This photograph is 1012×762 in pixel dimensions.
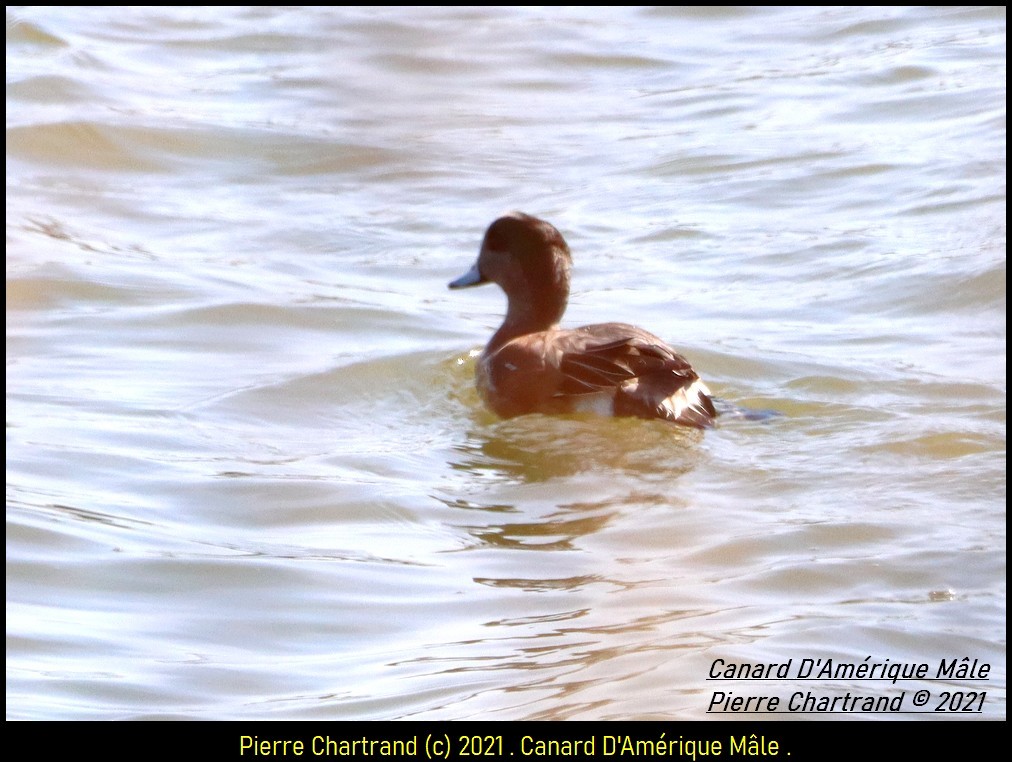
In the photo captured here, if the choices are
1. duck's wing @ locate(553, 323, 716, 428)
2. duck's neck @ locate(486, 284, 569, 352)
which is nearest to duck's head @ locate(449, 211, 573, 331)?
duck's neck @ locate(486, 284, 569, 352)

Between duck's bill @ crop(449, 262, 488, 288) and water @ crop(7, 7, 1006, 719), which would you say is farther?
duck's bill @ crop(449, 262, 488, 288)

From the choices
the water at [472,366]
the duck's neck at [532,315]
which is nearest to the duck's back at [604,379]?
the water at [472,366]

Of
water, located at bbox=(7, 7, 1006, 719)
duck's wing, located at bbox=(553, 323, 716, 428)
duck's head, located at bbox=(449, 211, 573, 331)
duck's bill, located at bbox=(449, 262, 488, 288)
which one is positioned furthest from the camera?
duck's bill, located at bbox=(449, 262, 488, 288)

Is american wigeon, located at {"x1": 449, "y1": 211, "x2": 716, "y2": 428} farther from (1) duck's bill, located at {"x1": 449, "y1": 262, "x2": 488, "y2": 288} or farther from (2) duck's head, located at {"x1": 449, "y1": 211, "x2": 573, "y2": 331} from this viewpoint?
(1) duck's bill, located at {"x1": 449, "y1": 262, "x2": 488, "y2": 288}

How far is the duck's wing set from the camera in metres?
6.72

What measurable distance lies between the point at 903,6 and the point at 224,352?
9.27 metres

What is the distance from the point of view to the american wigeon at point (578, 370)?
265 inches

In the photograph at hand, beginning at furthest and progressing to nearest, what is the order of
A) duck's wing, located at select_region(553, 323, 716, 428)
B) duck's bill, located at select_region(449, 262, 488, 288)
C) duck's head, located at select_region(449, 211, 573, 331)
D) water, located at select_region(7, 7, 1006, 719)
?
duck's bill, located at select_region(449, 262, 488, 288)
duck's head, located at select_region(449, 211, 573, 331)
duck's wing, located at select_region(553, 323, 716, 428)
water, located at select_region(7, 7, 1006, 719)

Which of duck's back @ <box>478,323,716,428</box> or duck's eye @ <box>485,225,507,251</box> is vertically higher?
duck's eye @ <box>485,225,507,251</box>

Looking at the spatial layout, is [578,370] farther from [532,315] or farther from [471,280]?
[471,280]

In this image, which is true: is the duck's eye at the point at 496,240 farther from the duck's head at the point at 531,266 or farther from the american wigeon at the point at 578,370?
the american wigeon at the point at 578,370

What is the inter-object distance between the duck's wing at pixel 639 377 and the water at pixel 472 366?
0.55 ft

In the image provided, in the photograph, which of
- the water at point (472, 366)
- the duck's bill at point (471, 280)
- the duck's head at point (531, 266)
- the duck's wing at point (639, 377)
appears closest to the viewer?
the water at point (472, 366)

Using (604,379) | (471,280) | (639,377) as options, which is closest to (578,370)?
(604,379)
